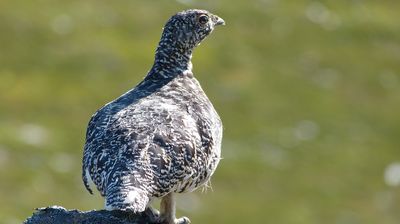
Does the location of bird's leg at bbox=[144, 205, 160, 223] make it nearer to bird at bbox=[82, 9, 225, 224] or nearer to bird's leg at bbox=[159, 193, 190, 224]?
bird at bbox=[82, 9, 225, 224]

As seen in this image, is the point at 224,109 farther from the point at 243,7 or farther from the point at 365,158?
the point at 243,7

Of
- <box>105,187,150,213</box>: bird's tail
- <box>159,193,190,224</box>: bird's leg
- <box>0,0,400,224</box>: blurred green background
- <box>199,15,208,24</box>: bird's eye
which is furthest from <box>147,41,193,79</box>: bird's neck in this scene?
<box>0,0,400,224</box>: blurred green background

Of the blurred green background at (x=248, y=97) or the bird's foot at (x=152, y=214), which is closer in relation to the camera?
the bird's foot at (x=152, y=214)

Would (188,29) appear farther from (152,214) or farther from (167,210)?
(152,214)

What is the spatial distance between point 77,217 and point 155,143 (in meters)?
1.61

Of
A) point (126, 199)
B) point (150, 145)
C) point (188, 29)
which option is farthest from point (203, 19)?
point (126, 199)

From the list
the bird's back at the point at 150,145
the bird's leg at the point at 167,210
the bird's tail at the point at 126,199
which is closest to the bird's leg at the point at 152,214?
the bird's leg at the point at 167,210

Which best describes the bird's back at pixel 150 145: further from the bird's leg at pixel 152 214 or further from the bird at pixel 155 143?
the bird's leg at pixel 152 214

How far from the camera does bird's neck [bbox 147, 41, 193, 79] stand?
64.5ft

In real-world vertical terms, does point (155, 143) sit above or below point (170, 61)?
below

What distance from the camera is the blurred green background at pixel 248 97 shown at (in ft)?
192

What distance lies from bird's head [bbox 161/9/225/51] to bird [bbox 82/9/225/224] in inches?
2.3

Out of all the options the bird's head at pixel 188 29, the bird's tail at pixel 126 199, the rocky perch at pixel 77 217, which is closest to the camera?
the bird's tail at pixel 126 199

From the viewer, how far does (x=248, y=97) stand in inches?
2731
